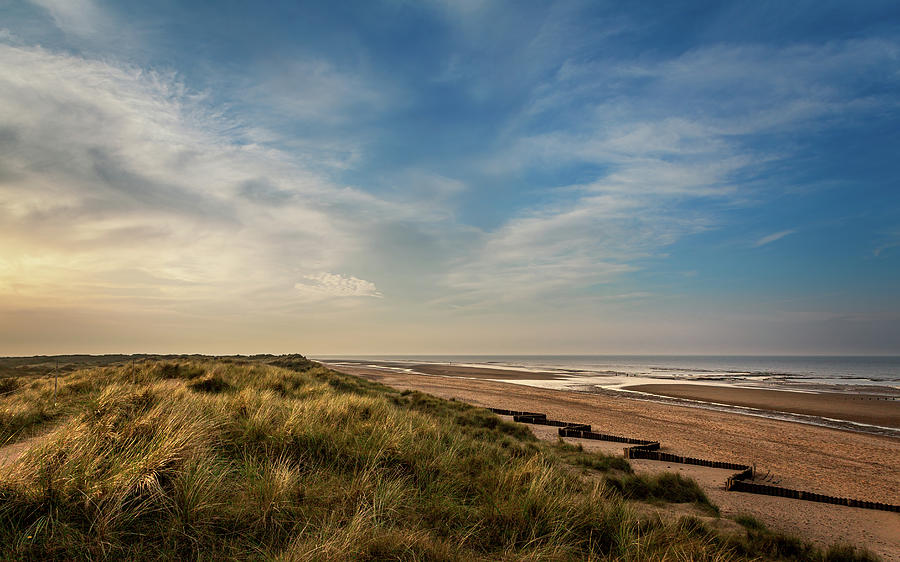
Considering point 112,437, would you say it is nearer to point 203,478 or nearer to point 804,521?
point 203,478

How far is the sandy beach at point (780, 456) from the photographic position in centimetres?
855

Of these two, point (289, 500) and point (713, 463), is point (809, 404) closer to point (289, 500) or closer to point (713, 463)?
point (713, 463)

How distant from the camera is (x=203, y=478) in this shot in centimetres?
498

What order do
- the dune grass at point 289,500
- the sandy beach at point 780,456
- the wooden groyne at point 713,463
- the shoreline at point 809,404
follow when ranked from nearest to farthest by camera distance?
1. the dune grass at point 289,500
2. the sandy beach at point 780,456
3. the wooden groyne at point 713,463
4. the shoreline at point 809,404

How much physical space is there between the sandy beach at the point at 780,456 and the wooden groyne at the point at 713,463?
1.03 feet

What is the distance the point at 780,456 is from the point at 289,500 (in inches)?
664

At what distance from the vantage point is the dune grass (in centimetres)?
423

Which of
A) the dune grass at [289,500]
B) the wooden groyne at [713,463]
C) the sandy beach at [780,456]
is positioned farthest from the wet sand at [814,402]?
the dune grass at [289,500]

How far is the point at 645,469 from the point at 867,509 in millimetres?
4569

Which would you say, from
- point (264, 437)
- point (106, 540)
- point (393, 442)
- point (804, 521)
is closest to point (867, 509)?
point (804, 521)

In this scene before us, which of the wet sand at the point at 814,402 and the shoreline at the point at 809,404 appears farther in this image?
the wet sand at the point at 814,402

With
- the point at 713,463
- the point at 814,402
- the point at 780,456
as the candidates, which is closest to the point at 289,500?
the point at 713,463

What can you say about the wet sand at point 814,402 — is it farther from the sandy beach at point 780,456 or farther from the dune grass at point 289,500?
the dune grass at point 289,500

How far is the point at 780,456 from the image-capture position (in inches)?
587
